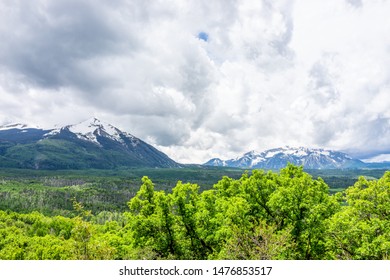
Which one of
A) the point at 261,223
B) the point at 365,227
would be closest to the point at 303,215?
the point at 261,223

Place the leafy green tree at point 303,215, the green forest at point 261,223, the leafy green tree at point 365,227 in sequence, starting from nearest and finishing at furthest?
the leafy green tree at point 365,227
the green forest at point 261,223
the leafy green tree at point 303,215

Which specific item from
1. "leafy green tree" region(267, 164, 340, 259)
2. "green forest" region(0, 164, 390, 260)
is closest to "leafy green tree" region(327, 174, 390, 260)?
"green forest" region(0, 164, 390, 260)

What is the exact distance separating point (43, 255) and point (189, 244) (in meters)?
38.7

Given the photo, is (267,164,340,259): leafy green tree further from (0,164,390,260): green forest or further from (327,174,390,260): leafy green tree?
(327,174,390,260): leafy green tree

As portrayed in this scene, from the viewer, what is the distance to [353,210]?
2827 cm

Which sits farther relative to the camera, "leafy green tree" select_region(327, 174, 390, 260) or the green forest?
the green forest

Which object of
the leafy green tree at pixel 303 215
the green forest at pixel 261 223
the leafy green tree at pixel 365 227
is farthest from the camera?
the leafy green tree at pixel 303 215

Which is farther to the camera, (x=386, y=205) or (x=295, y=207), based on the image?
(x=295, y=207)

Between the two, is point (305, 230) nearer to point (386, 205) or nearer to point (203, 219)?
point (386, 205)

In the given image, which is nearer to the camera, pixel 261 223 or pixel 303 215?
pixel 261 223

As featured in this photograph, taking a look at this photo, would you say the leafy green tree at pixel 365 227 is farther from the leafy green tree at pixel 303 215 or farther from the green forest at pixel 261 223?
the leafy green tree at pixel 303 215

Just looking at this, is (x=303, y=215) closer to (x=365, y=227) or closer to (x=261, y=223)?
(x=261, y=223)

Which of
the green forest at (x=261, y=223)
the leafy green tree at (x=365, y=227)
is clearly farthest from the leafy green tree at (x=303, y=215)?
the leafy green tree at (x=365, y=227)

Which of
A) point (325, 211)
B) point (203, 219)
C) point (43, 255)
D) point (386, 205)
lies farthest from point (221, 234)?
point (43, 255)
